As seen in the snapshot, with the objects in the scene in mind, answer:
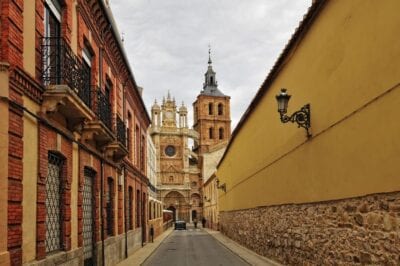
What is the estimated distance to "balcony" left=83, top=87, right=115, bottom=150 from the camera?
37.6ft

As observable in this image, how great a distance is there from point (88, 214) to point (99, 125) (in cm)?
250

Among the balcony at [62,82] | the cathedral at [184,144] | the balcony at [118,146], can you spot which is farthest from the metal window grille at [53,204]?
the cathedral at [184,144]

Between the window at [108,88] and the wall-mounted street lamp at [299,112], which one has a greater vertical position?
the window at [108,88]

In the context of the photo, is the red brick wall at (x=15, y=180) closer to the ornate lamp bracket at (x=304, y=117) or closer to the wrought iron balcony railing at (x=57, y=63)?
the wrought iron balcony railing at (x=57, y=63)

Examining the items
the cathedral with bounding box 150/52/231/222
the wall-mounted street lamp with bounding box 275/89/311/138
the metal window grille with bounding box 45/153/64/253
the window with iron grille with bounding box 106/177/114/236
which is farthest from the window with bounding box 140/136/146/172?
the cathedral with bounding box 150/52/231/222

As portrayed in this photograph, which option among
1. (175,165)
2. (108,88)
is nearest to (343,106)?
(108,88)

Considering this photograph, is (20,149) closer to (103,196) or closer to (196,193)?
(103,196)

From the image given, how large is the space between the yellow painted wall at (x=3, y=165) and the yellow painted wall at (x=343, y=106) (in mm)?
5176

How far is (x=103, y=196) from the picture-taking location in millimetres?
14219

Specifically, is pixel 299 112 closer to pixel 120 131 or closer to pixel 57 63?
pixel 57 63

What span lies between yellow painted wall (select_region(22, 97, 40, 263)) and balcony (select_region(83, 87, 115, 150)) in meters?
3.26

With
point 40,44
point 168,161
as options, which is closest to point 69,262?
point 40,44

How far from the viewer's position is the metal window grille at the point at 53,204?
9117 millimetres

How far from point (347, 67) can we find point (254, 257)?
1133cm
